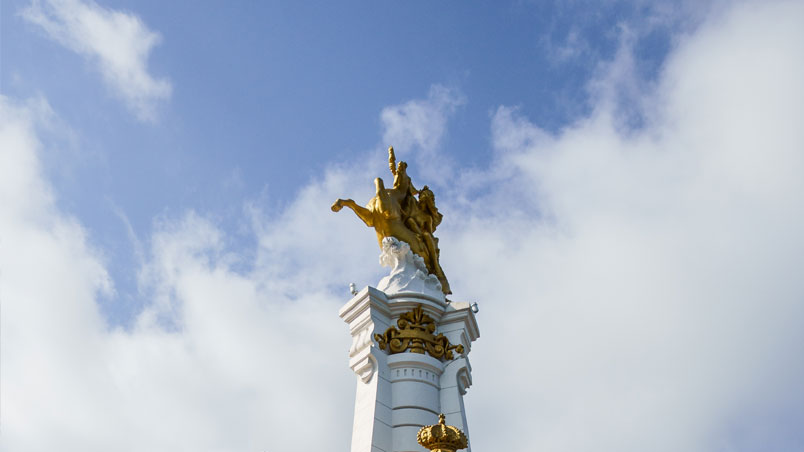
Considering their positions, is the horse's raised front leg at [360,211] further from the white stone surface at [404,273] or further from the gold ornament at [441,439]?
the gold ornament at [441,439]

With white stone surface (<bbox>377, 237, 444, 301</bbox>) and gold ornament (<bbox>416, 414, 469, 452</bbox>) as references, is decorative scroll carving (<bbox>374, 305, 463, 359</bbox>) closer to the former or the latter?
white stone surface (<bbox>377, 237, 444, 301</bbox>)

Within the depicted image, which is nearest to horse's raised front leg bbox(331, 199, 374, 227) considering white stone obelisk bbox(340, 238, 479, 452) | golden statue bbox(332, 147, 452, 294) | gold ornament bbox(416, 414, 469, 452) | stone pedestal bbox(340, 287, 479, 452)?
golden statue bbox(332, 147, 452, 294)

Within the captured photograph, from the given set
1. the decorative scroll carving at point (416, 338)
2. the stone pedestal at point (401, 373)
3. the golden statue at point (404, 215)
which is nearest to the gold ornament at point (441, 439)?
the stone pedestal at point (401, 373)

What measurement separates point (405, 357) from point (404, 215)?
10.9ft

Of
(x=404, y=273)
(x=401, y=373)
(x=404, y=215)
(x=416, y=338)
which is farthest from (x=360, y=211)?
(x=401, y=373)

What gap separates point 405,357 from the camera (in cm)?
1227

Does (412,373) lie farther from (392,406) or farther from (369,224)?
(369,224)

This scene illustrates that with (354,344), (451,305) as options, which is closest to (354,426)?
(354,344)

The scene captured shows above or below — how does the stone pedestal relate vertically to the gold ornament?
above

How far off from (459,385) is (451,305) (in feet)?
4.93

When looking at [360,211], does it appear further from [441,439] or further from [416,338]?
[441,439]

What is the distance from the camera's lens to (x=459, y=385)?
1253 cm

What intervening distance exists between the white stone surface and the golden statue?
0.24m

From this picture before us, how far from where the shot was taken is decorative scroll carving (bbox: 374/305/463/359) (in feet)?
40.8
